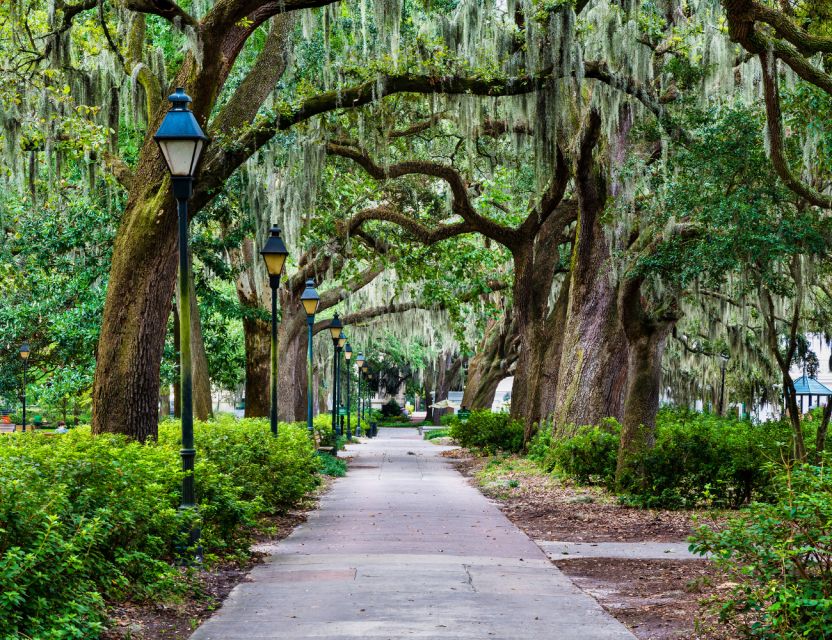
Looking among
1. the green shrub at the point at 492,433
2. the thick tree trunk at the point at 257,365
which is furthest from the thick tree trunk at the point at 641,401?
the thick tree trunk at the point at 257,365

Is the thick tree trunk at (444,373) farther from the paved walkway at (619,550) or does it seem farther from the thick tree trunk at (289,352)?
the paved walkway at (619,550)

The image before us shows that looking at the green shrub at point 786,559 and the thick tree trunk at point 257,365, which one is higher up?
the thick tree trunk at point 257,365

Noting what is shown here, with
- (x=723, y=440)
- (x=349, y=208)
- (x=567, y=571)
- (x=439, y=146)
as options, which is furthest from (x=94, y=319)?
(x=567, y=571)

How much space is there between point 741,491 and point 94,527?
9.76m

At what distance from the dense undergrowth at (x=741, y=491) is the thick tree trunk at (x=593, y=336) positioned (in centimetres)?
87

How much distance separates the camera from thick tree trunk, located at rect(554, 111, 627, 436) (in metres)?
18.7

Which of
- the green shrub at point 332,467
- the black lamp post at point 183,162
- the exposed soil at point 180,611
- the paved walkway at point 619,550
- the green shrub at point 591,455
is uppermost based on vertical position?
the black lamp post at point 183,162

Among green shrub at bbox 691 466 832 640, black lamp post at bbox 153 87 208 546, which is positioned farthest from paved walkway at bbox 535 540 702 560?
black lamp post at bbox 153 87 208 546

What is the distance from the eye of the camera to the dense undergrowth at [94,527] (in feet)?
17.3

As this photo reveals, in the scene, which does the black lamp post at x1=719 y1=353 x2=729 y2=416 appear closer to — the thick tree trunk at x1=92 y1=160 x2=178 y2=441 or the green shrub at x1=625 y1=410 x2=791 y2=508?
the green shrub at x1=625 y1=410 x2=791 y2=508

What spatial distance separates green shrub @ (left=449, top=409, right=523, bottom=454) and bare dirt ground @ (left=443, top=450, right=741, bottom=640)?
412 cm

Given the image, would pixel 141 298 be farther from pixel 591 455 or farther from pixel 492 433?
pixel 492 433

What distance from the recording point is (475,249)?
85.0 feet

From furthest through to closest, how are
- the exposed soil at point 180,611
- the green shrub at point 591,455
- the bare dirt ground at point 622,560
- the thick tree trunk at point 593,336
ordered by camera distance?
the thick tree trunk at point 593,336, the green shrub at point 591,455, the bare dirt ground at point 622,560, the exposed soil at point 180,611
